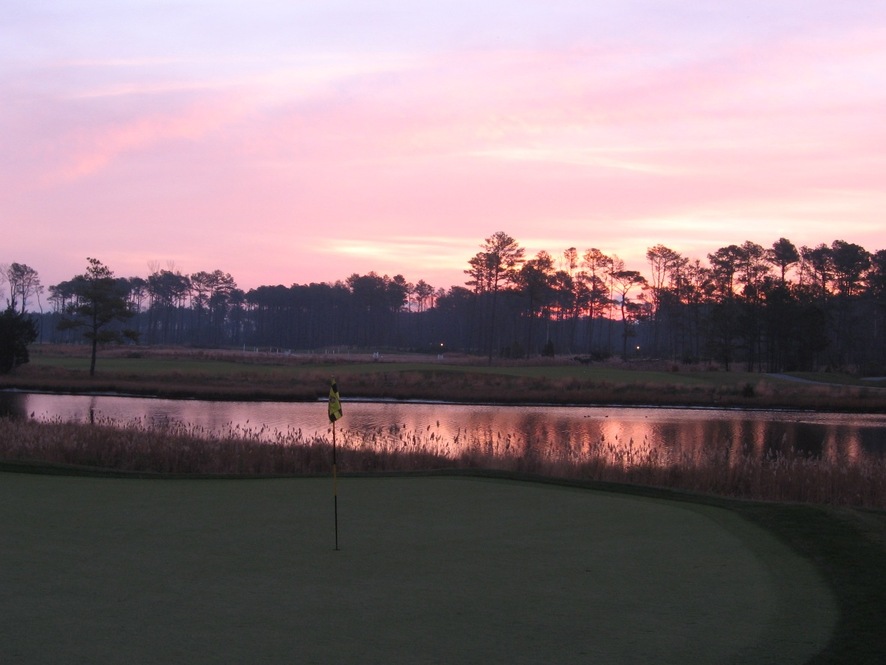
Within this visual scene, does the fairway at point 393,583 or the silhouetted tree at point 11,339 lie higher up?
the silhouetted tree at point 11,339

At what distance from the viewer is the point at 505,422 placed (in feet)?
107

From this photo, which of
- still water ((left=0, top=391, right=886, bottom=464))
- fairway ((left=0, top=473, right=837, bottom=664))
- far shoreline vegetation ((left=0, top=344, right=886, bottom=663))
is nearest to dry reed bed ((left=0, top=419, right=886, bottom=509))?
far shoreline vegetation ((left=0, top=344, right=886, bottom=663))

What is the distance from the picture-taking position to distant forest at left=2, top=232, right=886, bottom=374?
75125 mm

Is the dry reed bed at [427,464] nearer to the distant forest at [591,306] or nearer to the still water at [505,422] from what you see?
the still water at [505,422]

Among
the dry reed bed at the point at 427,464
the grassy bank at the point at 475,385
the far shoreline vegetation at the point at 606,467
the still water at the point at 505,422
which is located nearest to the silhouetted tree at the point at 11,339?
the grassy bank at the point at 475,385

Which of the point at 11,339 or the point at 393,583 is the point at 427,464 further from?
the point at 11,339

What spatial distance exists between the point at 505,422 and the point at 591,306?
7793 cm

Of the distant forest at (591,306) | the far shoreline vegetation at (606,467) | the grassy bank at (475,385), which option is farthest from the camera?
the distant forest at (591,306)

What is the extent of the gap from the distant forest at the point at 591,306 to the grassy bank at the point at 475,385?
8333 millimetres

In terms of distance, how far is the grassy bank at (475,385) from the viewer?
4331cm

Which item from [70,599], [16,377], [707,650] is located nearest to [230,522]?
[70,599]

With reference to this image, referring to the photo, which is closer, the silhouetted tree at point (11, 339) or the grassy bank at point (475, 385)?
the grassy bank at point (475, 385)

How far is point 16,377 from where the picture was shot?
1863 inches

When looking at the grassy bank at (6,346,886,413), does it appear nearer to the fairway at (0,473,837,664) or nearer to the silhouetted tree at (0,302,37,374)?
the silhouetted tree at (0,302,37,374)
